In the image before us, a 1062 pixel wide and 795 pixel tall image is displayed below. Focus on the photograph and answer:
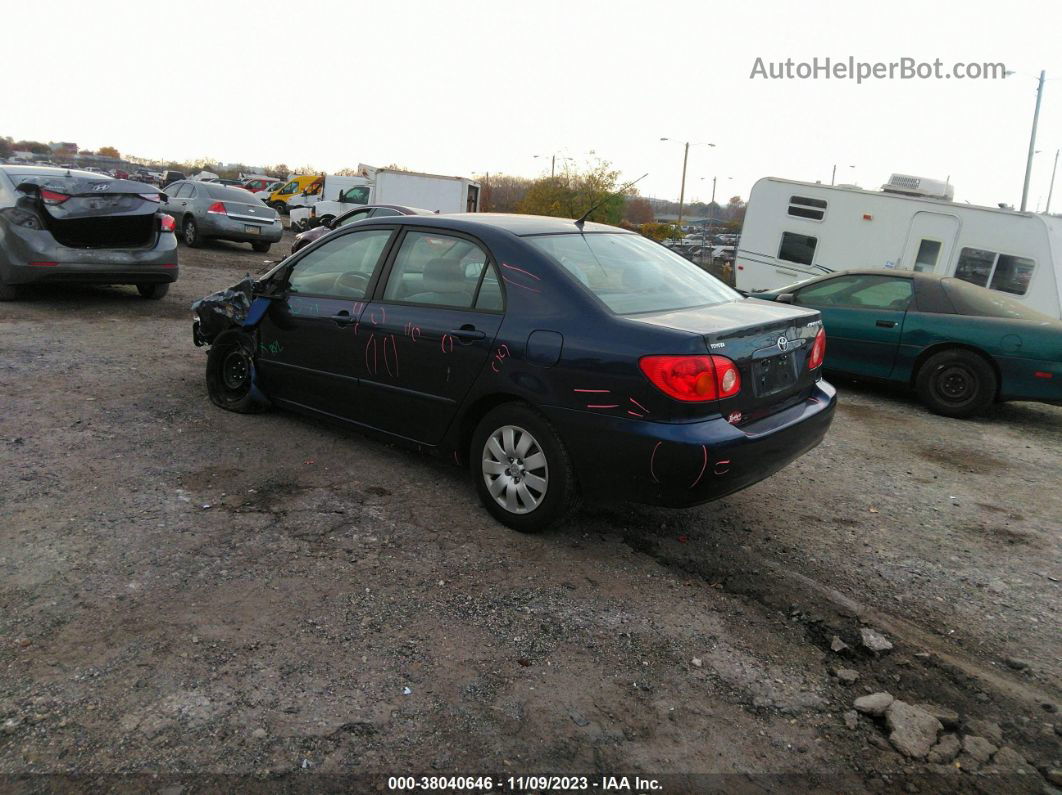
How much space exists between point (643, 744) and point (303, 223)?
85.9ft

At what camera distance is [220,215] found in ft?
55.5

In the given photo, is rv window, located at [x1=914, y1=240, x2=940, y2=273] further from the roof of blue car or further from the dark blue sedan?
the roof of blue car

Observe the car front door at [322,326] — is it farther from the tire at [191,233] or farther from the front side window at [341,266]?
the tire at [191,233]

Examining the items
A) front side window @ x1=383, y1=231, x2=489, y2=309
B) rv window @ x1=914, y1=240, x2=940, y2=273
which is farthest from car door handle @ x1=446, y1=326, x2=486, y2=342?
rv window @ x1=914, y1=240, x2=940, y2=273

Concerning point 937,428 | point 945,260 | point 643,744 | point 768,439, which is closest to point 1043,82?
point 945,260

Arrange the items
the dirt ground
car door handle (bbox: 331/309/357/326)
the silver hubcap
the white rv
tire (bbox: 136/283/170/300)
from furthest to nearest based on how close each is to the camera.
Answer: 1. the white rv
2. tire (bbox: 136/283/170/300)
3. car door handle (bbox: 331/309/357/326)
4. the silver hubcap
5. the dirt ground

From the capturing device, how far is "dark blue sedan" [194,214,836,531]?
11.7ft

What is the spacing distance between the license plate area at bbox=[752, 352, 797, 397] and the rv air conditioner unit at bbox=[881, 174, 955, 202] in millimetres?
10361

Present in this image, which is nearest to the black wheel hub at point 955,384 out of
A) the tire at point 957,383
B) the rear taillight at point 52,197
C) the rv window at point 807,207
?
the tire at point 957,383

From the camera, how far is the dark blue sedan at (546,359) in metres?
3.56

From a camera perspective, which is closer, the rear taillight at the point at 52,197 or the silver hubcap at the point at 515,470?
the silver hubcap at the point at 515,470

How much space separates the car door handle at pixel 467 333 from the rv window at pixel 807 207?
10.5 m

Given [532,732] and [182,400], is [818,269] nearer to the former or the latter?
[182,400]

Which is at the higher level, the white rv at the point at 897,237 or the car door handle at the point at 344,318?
the white rv at the point at 897,237
